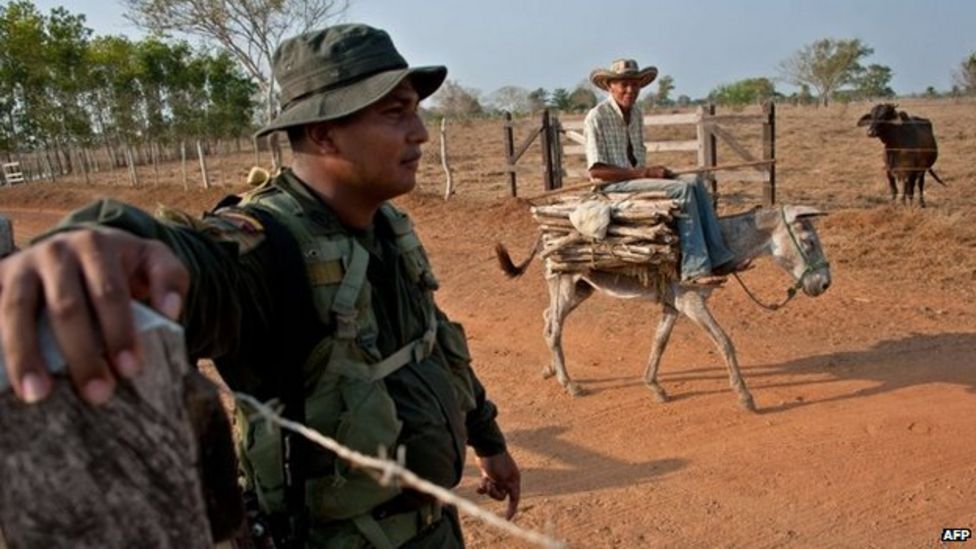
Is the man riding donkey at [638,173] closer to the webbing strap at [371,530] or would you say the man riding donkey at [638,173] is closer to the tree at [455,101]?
the webbing strap at [371,530]

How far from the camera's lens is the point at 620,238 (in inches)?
215

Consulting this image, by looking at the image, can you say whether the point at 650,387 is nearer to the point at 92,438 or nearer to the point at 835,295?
the point at 835,295

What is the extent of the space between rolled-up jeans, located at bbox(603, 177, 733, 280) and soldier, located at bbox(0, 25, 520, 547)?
3.56 metres

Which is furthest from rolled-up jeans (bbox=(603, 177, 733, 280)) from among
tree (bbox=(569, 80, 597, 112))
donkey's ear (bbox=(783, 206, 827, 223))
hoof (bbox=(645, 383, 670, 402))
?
tree (bbox=(569, 80, 597, 112))

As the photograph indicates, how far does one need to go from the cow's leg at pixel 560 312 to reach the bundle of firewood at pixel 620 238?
0.16 m

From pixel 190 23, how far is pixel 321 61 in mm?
20176

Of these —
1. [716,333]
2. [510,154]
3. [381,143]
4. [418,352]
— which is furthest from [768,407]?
[510,154]

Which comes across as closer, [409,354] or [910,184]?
[409,354]

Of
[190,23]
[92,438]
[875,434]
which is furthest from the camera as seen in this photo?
[190,23]

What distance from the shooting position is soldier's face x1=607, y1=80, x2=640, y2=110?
5.67m

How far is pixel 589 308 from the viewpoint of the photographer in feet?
24.6

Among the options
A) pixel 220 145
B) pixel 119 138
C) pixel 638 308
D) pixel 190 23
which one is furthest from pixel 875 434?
pixel 220 145

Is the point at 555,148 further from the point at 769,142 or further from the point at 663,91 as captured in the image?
the point at 663,91

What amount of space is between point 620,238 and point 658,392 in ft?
3.97
